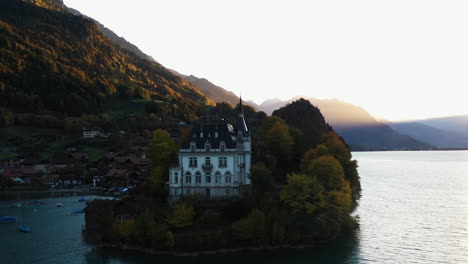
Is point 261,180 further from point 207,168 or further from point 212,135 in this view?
point 212,135

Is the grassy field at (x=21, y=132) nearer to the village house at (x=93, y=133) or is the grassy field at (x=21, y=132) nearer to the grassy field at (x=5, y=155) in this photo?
the grassy field at (x=5, y=155)

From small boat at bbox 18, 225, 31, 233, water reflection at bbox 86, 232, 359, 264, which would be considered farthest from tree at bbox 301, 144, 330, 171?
small boat at bbox 18, 225, 31, 233

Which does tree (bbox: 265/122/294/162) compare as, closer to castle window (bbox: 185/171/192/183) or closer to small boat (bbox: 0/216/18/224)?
castle window (bbox: 185/171/192/183)

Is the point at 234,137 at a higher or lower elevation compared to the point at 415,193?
higher

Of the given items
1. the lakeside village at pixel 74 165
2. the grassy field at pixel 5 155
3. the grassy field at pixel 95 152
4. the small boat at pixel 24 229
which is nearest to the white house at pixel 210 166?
the small boat at pixel 24 229

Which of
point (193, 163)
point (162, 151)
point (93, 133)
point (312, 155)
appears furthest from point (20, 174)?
point (312, 155)

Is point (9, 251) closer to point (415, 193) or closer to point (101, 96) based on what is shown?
point (415, 193)

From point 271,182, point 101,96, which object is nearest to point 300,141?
point 271,182
